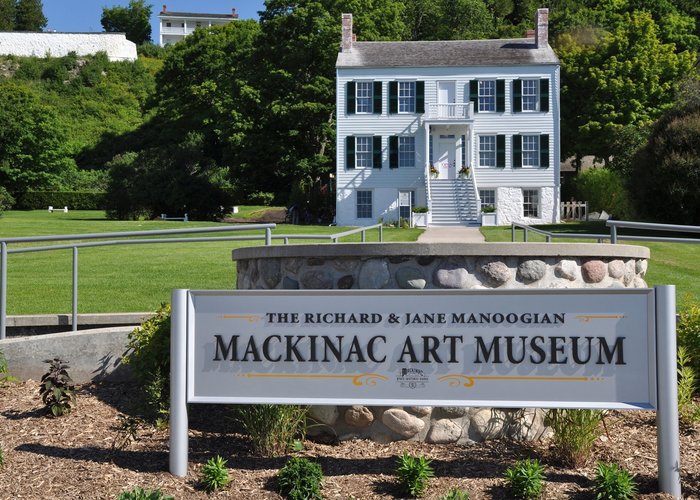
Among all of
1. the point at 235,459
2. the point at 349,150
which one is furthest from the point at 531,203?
the point at 235,459

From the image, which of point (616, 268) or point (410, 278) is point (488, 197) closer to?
point (616, 268)

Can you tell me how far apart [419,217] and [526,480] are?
27181mm

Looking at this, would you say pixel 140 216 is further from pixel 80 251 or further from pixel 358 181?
pixel 80 251

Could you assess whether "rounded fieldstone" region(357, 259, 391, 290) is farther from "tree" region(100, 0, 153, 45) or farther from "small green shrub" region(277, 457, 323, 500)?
"tree" region(100, 0, 153, 45)

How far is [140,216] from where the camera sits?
35.8 meters

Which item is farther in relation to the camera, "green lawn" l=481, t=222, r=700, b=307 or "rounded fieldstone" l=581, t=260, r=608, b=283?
"green lawn" l=481, t=222, r=700, b=307

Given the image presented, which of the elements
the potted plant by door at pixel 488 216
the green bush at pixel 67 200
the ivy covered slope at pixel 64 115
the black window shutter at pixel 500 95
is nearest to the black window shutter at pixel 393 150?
the black window shutter at pixel 500 95

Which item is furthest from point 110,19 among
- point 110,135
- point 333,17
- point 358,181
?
point 358,181

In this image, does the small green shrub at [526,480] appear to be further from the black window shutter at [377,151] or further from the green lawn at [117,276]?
the black window shutter at [377,151]

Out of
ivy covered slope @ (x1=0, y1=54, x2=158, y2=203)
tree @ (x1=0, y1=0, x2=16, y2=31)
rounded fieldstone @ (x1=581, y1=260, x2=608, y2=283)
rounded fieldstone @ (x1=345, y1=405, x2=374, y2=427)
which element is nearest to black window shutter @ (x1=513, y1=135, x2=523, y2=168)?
ivy covered slope @ (x1=0, y1=54, x2=158, y2=203)

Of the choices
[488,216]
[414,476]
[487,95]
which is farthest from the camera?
[487,95]

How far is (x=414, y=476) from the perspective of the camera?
16.7 ft

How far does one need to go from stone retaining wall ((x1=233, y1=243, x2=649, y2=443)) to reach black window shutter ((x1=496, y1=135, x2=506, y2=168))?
29070 mm

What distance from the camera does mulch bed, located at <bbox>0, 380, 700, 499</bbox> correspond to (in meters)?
5.20
